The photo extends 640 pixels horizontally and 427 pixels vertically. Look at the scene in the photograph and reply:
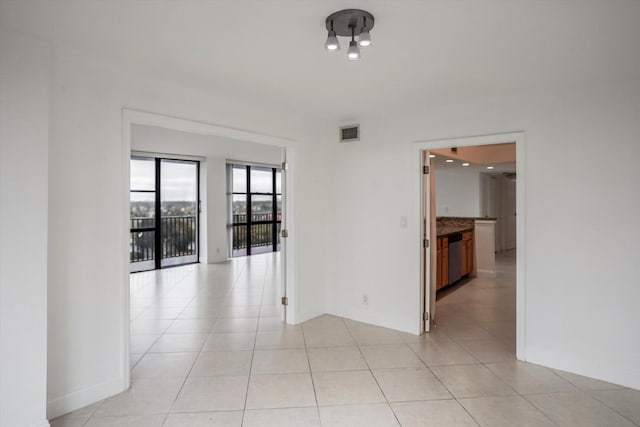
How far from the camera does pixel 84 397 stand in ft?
7.84

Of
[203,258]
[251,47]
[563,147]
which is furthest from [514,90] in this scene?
[203,258]

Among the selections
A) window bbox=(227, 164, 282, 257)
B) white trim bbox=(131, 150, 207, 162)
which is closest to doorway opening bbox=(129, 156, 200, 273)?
white trim bbox=(131, 150, 207, 162)

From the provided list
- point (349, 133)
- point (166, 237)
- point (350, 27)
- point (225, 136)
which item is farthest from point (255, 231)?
point (350, 27)

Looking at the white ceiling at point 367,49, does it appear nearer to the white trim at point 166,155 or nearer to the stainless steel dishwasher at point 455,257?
the stainless steel dishwasher at point 455,257

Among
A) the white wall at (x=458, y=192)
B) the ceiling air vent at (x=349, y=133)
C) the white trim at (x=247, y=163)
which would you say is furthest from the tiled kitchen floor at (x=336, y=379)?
the white trim at (x=247, y=163)

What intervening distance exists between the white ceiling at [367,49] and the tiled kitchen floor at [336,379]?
239cm

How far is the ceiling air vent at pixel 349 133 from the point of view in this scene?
4176 mm

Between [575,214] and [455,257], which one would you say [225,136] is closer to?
[575,214]

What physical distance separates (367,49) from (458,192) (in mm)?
6764

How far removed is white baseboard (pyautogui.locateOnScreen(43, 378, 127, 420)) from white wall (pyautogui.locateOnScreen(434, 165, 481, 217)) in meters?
7.16

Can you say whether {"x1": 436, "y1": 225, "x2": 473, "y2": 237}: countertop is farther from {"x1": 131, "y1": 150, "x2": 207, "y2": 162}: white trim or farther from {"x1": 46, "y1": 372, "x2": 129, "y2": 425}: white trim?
{"x1": 131, "y1": 150, "x2": 207, "y2": 162}: white trim

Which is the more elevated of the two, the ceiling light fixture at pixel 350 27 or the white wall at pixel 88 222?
the ceiling light fixture at pixel 350 27

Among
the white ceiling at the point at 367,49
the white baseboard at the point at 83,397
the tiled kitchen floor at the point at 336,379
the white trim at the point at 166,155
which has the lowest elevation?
the tiled kitchen floor at the point at 336,379

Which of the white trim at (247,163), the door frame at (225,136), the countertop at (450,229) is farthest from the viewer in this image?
the white trim at (247,163)
